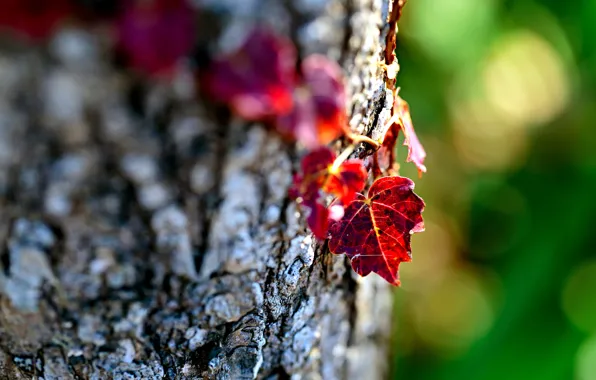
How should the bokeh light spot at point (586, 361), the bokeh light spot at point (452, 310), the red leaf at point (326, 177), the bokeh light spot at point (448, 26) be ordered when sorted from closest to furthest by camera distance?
the red leaf at point (326, 177) → the bokeh light spot at point (586, 361) → the bokeh light spot at point (448, 26) → the bokeh light spot at point (452, 310)

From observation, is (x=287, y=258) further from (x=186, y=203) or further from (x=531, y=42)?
(x=531, y=42)

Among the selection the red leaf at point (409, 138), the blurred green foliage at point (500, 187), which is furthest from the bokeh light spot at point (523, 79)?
the red leaf at point (409, 138)

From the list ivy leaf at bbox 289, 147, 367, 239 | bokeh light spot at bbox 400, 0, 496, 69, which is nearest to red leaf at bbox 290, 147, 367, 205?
ivy leaf at bbox 289, 147, 367, 239

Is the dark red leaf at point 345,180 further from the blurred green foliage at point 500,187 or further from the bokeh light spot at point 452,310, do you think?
the bokeh light spot at point 452,310

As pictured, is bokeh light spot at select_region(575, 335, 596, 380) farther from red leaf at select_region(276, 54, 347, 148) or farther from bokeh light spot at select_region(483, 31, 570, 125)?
red leaf at select_region(276, 54, 347, 148)

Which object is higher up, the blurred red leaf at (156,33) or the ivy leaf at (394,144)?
the ivy leaf at (394,144)

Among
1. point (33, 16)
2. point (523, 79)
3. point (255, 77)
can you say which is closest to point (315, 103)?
point (255, 77)

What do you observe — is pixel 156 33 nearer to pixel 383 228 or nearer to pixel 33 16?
pixel 33 16
